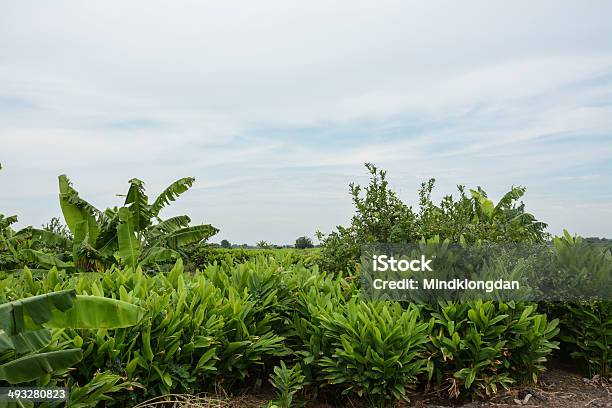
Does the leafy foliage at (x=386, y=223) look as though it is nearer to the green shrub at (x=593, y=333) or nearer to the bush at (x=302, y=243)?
the green shrub at (x=593, y=333)

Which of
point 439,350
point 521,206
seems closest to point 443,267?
point 439,350

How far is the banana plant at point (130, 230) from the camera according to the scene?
12.2 metres

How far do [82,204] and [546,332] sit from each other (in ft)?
36.1

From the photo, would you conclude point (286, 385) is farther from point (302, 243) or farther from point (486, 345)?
point (302, 243)

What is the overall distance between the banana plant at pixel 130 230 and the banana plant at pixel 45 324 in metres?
7.36

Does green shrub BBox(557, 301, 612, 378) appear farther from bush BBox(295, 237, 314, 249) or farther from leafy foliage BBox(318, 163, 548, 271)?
bush BBox(295, 237, 314, 249)

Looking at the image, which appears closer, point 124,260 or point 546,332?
point 546,332

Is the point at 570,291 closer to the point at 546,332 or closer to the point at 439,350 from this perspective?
the point at 546,332

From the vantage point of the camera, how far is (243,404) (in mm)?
5402

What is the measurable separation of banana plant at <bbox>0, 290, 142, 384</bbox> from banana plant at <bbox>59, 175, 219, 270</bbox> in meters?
7.36

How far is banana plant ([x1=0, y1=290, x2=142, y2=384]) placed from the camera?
13.6ft

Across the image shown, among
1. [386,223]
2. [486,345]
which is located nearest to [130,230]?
[386,223]

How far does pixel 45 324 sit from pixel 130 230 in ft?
25.3

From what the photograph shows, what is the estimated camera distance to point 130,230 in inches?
475
